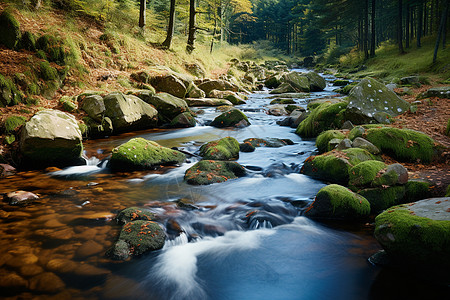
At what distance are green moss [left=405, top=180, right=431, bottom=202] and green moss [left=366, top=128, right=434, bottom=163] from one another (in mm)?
1425

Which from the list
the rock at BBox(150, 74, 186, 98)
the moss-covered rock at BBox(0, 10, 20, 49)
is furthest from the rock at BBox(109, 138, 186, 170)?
the rock at BBox(150, 74, 186, 98)

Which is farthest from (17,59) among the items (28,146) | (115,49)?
(115,49)

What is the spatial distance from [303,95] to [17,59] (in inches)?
622

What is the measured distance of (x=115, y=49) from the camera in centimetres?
1376

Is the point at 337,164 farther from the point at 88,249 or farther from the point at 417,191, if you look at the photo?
the point at 88,249

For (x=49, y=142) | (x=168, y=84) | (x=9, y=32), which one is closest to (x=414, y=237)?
(x=49, y=142)

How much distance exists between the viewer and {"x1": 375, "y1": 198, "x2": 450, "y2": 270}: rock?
2641 millimetres

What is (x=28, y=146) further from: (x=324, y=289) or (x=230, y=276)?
(x=324, y=289)

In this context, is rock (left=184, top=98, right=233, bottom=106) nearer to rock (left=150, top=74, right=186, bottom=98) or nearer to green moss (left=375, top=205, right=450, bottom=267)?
rock (left=150, top=74, right=186, bottom=98)

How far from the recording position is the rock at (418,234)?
2641mm

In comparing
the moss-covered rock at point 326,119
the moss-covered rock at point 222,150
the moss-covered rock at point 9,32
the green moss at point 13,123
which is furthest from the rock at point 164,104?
the moss-covered rock at point 326,119

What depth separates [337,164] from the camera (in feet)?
18.7

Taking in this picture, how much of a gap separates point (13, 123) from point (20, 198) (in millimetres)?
2739

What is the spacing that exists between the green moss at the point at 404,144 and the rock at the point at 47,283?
6154 millimetres
